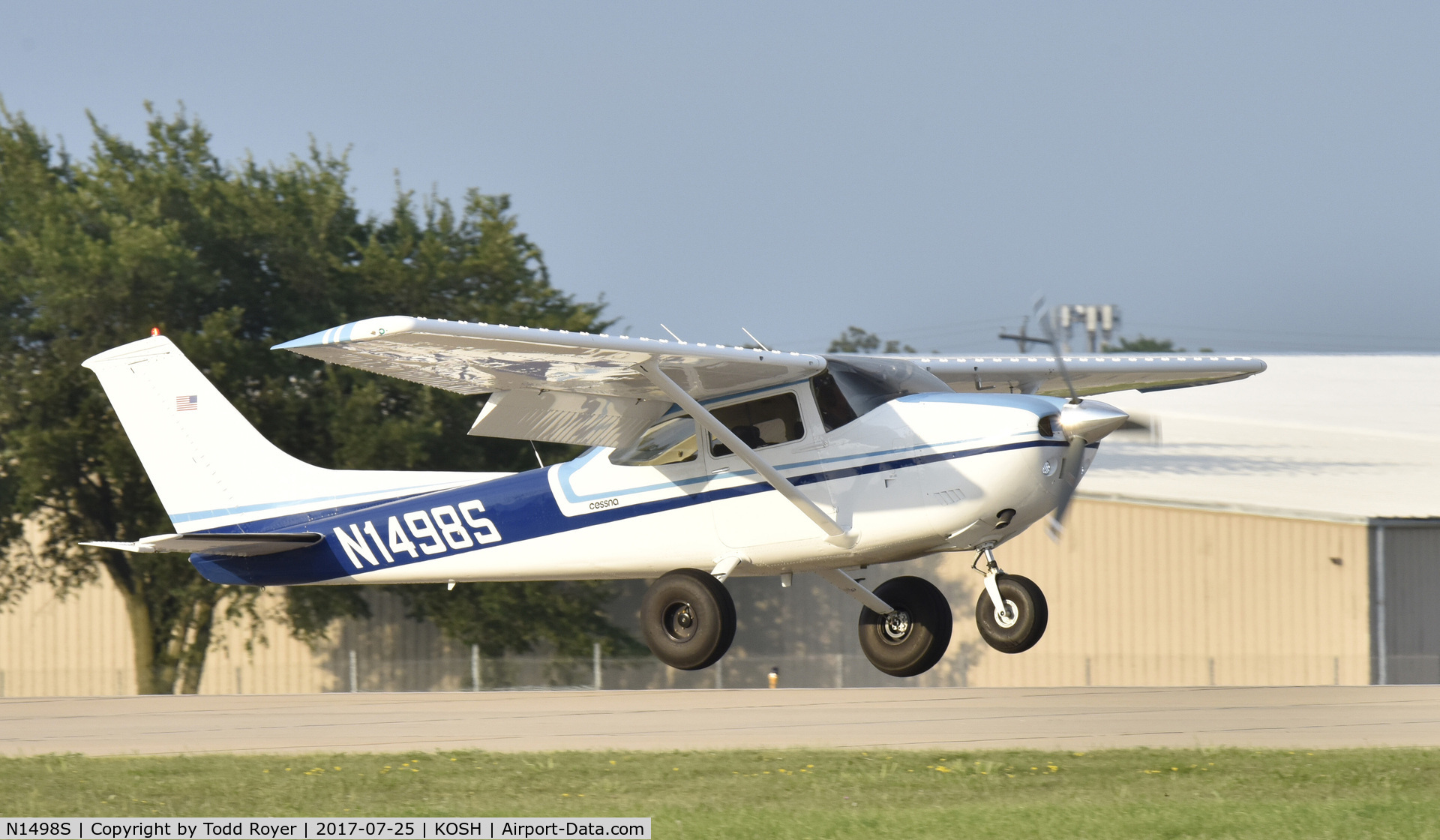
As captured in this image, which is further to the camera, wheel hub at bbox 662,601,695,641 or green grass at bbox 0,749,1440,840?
green grass at bbox 0,749,1440,840

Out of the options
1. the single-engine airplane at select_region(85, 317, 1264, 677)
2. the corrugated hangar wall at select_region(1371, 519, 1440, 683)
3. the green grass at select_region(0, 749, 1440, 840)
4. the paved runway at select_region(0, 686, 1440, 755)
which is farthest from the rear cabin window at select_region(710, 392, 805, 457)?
the corrugated hangar wall at select_region(1371, 519, 1440, 683)

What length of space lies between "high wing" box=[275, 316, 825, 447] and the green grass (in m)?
3.69

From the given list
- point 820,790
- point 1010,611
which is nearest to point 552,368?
point 1010,611

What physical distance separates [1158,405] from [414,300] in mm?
17759

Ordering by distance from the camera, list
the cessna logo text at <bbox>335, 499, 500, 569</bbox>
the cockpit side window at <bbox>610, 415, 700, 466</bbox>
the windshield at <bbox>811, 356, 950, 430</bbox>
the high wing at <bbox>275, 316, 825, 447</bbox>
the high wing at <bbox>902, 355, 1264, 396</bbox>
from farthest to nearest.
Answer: the high wing at <bbox>902, 355, 1264, 396</bbox>, the cessna logo text at <bbox>335, 499, 500, 569</bbox>, the cockpit side window at <bbox>610, 415, 700, 466</bbox>, the windshield at <bbox>811, 356, 950, 430</bbox>, the high wing at <bbox>275, 316, 825, 447</bbox>

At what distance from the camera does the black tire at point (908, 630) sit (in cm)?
1276

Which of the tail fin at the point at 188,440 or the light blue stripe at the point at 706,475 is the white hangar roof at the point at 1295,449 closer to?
the light blue stripe at the point at 706,475

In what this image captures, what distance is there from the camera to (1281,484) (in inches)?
1264

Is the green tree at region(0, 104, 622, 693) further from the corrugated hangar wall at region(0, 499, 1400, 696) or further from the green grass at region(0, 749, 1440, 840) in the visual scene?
the green grass at region(0, 749, 1440, 840)

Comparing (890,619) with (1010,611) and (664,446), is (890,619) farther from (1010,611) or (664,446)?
(664,446)

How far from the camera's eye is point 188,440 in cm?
1515

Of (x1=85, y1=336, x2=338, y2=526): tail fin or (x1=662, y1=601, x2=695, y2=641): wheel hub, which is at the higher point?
(x1=85, y1=336, x2=338, y2=526): tail fin

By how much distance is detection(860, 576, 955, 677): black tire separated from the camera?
502 inches

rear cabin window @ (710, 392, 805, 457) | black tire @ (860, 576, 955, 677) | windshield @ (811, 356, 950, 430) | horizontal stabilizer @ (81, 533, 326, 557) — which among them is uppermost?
windshield @ (811, 356, 950, 430)
